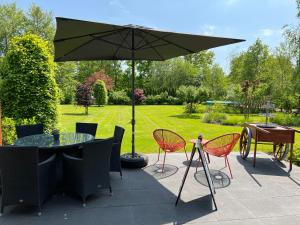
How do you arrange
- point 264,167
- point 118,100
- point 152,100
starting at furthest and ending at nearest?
point 152,100, point 118,100, point 264,167

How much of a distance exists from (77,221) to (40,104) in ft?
11.2

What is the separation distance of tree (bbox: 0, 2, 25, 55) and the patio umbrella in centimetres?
2283

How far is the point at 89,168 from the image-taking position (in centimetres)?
303

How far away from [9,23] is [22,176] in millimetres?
25693

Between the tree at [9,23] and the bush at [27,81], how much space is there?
70.9 ft

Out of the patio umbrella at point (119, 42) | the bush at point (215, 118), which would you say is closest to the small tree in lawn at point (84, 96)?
the bush at point (215, 118)

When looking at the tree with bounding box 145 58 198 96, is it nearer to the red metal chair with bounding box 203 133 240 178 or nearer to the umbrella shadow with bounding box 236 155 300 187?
the umbrella shadow with bounding box 236 155 300 187

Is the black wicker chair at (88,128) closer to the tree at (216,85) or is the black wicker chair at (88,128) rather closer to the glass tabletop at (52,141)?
the glass tabletop at (52,141)

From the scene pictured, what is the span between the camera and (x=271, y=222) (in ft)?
8.89

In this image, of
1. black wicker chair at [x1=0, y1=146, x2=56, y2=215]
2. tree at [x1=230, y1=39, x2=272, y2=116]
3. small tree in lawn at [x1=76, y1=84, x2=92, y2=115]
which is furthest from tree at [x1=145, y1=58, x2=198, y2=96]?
black wicker chair at [x1=0, y1=146, x2=56, y2=215]

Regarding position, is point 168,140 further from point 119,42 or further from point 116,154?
point 119,42

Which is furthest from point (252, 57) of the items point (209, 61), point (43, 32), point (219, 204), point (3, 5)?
point (219, 204)

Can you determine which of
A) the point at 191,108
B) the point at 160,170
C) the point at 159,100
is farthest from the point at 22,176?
the point at 159,100

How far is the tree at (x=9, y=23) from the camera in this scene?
23453 mm
